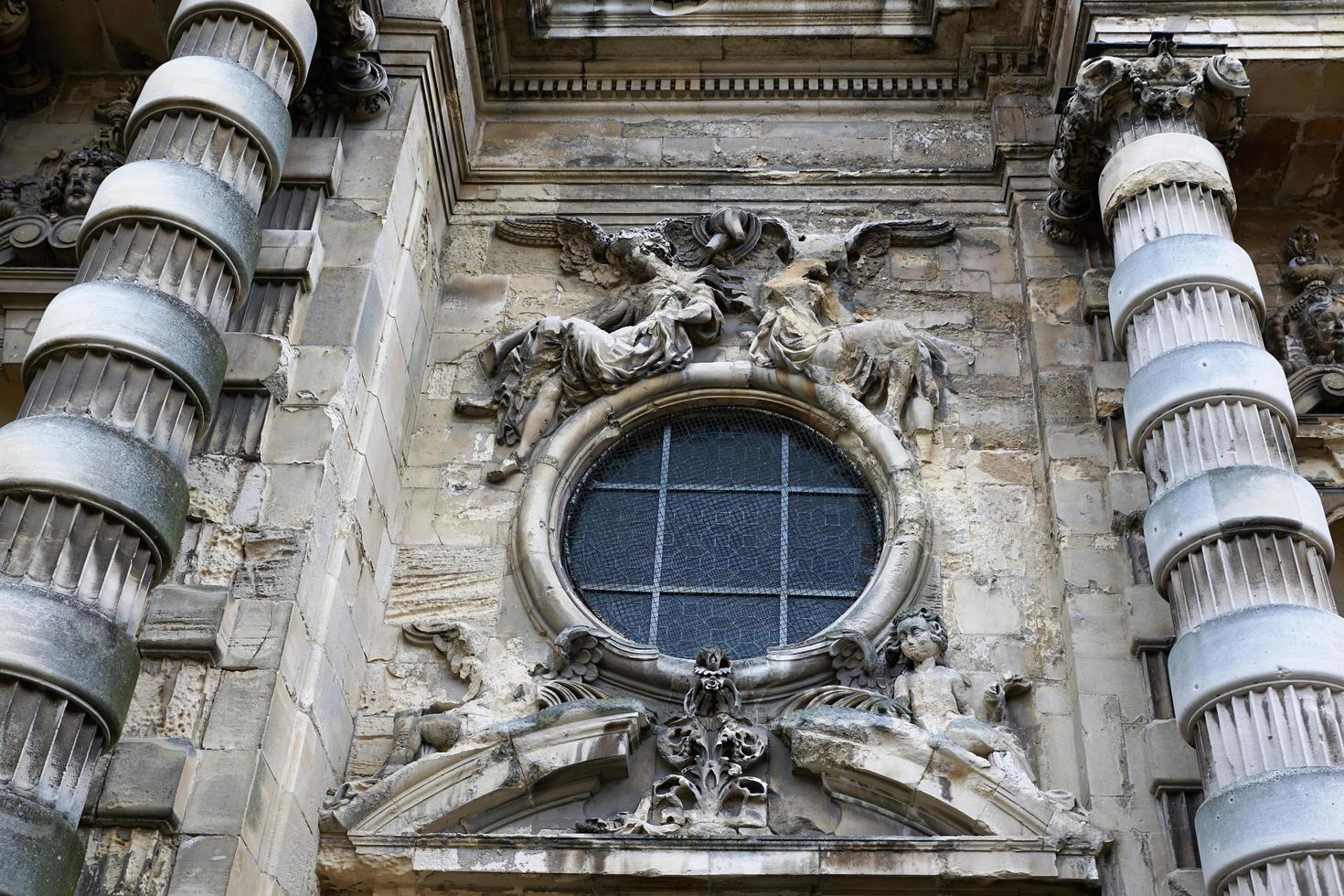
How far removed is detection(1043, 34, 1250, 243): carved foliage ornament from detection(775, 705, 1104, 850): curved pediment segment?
12.5 ft

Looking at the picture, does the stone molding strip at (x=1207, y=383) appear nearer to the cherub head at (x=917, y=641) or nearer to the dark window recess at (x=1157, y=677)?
the dark window recess at (x=1157, y=677)

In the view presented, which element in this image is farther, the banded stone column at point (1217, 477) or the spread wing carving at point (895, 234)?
the spread wing carving at point (895, 234)

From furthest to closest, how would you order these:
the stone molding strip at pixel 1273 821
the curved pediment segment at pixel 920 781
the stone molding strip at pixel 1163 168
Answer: the stone molding strip at pixel 1163 168 < the curved pediment segment at pixel 920 781 < the stone molding strip at pixel 1273 821

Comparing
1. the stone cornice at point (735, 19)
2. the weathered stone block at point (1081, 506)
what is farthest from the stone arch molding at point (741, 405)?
the stone cornice at point (735, 19)

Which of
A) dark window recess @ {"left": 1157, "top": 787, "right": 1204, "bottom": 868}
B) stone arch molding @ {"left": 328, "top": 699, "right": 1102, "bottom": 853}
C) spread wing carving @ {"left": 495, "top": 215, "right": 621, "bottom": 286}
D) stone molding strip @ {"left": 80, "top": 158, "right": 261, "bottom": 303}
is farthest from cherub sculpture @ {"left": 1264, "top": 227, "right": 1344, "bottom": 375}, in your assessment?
stone molding strip @ {"left": 80, "top": 158, "right": 261, "bottom": 303}

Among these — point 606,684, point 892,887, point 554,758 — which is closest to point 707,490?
point 606,684

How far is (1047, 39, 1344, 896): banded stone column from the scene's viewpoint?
6.94 meters

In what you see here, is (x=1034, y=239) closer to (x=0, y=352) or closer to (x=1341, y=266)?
(x=1341, y=266)

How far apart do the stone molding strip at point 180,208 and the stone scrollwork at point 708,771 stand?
9.84 feet

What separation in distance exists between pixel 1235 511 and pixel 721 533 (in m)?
2.98

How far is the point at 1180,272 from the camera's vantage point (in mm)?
Answer: 8820

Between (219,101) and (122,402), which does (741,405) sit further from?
(122,402)

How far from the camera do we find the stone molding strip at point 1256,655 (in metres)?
7.23

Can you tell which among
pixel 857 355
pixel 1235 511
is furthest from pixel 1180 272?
pixel 857 355
